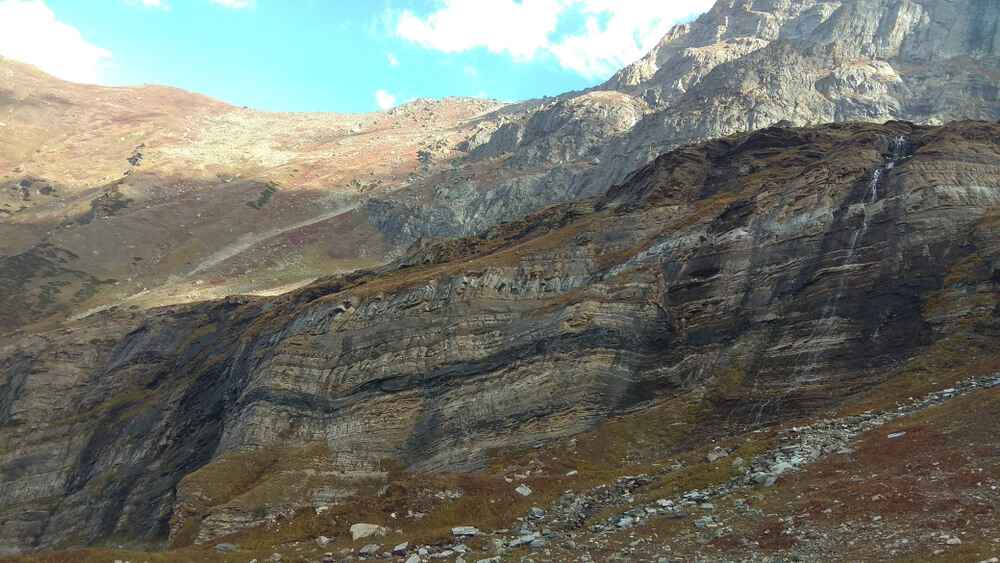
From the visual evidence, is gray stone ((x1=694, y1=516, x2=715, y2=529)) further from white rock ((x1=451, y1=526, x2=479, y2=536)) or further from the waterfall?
the waterfall

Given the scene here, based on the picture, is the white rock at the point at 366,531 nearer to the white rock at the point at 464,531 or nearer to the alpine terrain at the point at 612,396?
the alpine terrain at the point at 612,396

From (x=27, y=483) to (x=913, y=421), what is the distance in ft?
315

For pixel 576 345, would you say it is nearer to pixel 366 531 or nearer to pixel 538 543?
pixel 366 531

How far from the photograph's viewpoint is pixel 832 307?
48.0 meters

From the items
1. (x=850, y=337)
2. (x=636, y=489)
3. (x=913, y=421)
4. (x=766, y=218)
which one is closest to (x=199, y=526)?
(x=636, y=489)

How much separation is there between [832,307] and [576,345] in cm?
2039

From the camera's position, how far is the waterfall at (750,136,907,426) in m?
43.3

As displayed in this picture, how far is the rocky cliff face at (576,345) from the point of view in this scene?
4603 cm

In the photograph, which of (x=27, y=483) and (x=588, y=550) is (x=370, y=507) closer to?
(x=588, y=550)

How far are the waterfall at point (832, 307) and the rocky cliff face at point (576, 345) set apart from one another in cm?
14

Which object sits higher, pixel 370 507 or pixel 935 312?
pixel 935 312

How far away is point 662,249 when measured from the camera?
207 feet

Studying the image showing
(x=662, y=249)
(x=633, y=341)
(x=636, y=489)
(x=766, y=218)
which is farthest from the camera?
(x=662, y=249)

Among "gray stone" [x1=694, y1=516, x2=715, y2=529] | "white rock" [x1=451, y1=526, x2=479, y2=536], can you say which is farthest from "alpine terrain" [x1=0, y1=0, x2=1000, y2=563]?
"white rock" [x1=451, y1=526, x2=479, y2=536]
